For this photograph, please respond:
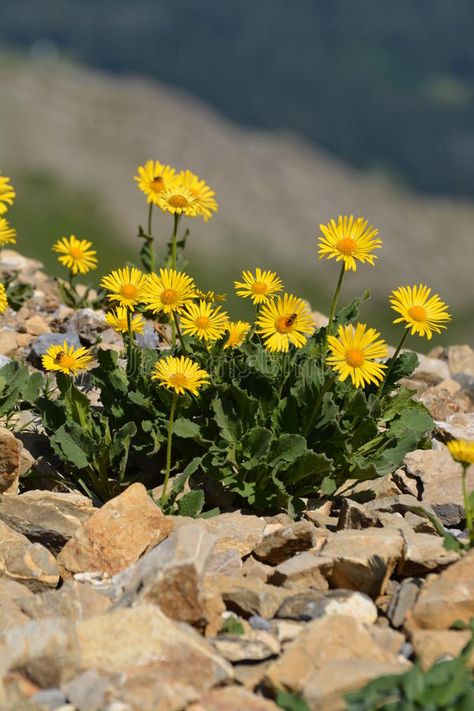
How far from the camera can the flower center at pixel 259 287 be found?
19.4ft

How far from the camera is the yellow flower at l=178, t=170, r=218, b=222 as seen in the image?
6961 mm

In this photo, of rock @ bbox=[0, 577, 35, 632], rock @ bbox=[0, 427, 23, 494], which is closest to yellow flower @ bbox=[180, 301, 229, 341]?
rock @ bbox=[0, 427, 23, 494]

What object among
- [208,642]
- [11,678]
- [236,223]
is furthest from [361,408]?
[236,223]

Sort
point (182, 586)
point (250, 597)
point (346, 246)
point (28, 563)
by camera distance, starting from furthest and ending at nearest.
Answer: point (346, 246) < point (28, 563) < point (250, 597) < point (182, 586)

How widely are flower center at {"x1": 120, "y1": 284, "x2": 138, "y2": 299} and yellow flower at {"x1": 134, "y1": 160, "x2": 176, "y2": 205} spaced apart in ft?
5.06

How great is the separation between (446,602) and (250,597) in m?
0.88

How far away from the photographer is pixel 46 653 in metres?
3.65

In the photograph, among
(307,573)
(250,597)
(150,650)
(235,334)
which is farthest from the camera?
(235,334)

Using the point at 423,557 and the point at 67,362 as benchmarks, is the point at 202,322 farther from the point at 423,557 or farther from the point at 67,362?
the point at 423,557

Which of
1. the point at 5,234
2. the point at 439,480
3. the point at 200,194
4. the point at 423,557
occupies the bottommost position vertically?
the point at 423,557

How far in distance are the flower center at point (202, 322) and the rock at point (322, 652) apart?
2.32m

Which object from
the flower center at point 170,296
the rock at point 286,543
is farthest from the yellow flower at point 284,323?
the rock at point 286,543

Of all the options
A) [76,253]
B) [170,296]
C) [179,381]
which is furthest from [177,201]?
[179,381]

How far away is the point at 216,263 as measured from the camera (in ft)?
486
